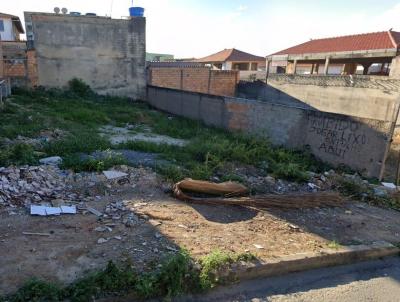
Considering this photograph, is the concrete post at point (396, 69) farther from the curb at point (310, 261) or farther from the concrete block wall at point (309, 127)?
the curb at point (310, 261)

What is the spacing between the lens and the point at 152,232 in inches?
147

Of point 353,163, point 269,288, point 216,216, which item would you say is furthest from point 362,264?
point 353,163

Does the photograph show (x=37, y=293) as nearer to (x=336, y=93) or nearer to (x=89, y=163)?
(x=89, y=163)

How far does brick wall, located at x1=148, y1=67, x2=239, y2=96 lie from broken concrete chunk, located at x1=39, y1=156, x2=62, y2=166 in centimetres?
1173

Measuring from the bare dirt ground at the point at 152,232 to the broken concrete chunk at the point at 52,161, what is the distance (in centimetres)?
135

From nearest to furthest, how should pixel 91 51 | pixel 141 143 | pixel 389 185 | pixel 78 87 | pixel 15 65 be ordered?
pixel 389 185
pixel 141 143
pixel 15 65
pixel 78 87
pixel 91 51

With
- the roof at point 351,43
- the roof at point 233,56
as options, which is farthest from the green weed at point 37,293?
the roof at point 233,56

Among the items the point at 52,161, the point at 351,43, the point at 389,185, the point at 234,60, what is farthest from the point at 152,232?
the point at 234,60

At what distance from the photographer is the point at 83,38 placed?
15.3 meters

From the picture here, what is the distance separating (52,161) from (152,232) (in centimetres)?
297

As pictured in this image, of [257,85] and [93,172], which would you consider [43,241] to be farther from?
[257,85]

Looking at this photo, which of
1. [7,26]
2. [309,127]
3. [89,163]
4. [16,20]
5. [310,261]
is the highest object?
[16,20]

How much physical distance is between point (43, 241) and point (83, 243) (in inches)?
16.4

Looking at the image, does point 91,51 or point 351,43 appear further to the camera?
point 351,43
